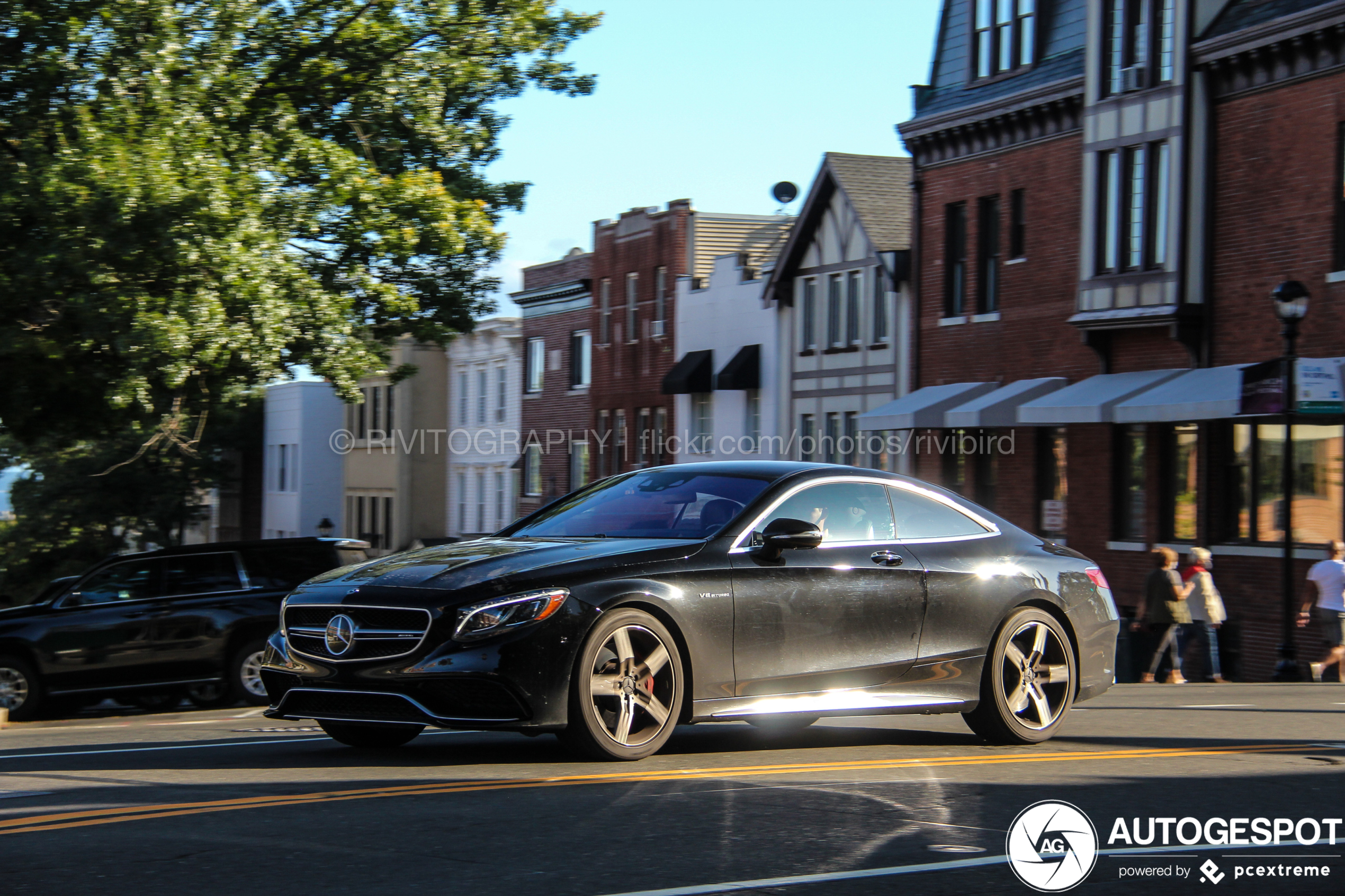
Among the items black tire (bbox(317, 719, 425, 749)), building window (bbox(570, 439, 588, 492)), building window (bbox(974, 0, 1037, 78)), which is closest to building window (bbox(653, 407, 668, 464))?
building window (bbox(570, 439, 588, 492))

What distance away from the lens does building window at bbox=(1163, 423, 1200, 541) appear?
81.8 feet

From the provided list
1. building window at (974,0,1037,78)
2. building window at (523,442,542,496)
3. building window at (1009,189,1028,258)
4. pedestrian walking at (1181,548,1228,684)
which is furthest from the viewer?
building window at (523,442,542,496)

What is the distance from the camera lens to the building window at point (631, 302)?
4556 cm

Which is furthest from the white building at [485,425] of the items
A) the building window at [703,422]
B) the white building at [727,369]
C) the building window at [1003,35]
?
the building window at [1003,35]

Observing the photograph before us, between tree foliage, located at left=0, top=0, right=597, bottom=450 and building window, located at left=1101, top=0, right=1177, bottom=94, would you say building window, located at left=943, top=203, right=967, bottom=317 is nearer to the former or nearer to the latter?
building window, located at left=1101, top=0, right=1177, bottom=94

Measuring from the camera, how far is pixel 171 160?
57.8ft

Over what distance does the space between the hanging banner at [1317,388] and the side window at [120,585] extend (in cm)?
1337

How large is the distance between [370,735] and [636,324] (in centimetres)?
3708

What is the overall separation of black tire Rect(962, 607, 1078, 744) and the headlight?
2.87 m

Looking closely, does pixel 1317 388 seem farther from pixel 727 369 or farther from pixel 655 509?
pixel 727 369

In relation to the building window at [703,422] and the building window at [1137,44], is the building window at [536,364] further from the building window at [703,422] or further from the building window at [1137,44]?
the building window at [1137,44]

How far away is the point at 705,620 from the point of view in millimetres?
8211

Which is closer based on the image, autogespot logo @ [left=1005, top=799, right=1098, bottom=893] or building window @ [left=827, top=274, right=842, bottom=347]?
autogespot logo @ [left=1005, top=799, right=1098, bottom=893]

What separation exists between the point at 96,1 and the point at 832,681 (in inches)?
529
